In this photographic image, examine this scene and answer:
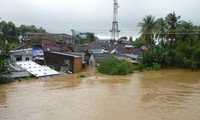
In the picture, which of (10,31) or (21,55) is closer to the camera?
(21,55)

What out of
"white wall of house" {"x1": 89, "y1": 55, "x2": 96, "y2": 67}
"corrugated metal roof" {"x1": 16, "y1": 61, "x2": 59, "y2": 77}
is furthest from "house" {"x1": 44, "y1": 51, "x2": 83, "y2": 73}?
"white wall of house" {"x1": 89, "y1": 55, "x2": 96, "y2": 67}

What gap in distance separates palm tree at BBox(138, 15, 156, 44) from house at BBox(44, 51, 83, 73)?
13.4 meters

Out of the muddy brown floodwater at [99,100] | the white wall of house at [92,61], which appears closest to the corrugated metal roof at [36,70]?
the muddy brown floodwater at [99,100]

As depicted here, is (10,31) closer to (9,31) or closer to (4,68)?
(9,31)

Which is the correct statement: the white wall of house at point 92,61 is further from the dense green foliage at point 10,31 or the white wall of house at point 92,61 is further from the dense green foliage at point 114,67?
the dense green foliage at point 10,31

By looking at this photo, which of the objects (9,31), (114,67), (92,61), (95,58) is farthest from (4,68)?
(9,31)

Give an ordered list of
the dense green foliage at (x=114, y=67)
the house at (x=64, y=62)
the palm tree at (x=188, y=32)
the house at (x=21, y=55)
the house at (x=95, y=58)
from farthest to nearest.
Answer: the palm tree at (x=188, y=32) < the house at (x=95, y=58) < the house at (x=21, y=55) < the house at (x=64, y=62) < the dense green foliage at (x=114, y=67)

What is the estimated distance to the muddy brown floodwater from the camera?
1366 centimetres

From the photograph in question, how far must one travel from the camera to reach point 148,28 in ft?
132

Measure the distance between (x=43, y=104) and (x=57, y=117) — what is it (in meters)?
2.88

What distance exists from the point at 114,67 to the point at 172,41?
13.9 m

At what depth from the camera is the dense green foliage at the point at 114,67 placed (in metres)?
28.8

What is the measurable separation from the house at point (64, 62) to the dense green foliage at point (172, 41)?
948cm

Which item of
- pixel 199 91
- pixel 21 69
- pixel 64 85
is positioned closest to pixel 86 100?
pixel 64 85
